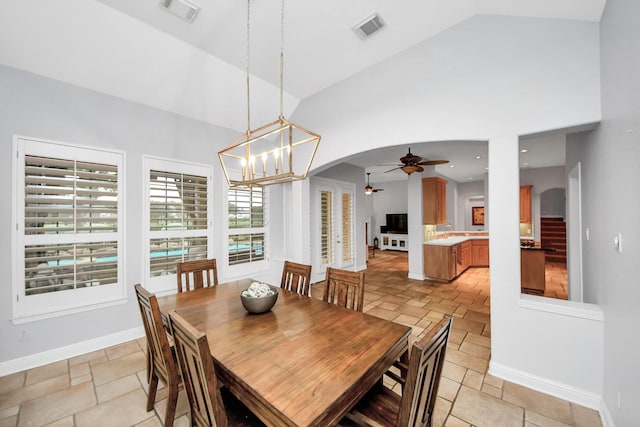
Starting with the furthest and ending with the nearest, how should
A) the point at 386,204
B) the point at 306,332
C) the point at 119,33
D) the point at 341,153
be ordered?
the point at 386,204, the point at 341,153, the point at 119,33, the point at 306,332

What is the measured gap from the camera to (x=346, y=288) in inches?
83.7

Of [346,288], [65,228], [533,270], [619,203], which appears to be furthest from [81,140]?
[533,270]

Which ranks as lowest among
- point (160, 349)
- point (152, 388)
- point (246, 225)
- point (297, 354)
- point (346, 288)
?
point (152, 388)

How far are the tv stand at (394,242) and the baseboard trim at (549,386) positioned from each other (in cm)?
768

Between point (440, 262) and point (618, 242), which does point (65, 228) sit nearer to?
point (618, 242)

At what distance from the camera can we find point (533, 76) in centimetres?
213

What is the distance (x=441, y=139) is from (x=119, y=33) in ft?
10.9

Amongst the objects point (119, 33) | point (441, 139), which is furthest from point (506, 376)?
point (119, 33)

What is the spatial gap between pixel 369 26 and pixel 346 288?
2.57 m

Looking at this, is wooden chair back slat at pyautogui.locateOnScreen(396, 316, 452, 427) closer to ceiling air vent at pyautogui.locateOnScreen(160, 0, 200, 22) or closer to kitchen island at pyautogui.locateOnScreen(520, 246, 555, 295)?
ceiling air vent at pyautogui.locateOnScreen(160, 0, 200, 22)

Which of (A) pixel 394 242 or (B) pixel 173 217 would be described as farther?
(A) pixel 394 242

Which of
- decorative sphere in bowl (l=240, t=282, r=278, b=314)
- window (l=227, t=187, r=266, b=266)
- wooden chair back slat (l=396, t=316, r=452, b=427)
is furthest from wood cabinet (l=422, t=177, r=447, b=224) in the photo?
wooden chair back slat (l=396, t=316, r=452, b=427)

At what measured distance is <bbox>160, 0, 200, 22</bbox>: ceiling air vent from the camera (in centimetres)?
216

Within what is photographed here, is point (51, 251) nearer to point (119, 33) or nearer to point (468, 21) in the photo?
point (119, 33)
